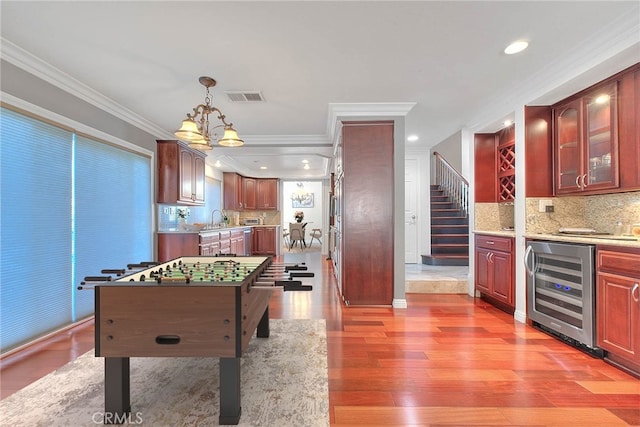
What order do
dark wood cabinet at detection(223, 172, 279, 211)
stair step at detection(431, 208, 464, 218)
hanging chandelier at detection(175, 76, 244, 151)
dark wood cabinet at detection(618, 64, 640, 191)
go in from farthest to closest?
dark wood cabinet at detection(223, 172, 279, 211), stair step at detection(431, 208, 464, 218), hanging chandelier at detection(175, 76, 244, 151), dark wood cabinet at detection(618, 64, 640, 191)

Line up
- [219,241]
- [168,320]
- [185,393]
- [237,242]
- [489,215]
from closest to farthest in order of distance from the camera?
[168,320], [185,393], [489,215], [219,241], [237,242]

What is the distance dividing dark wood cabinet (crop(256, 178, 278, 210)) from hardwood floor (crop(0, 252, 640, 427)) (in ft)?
18.8

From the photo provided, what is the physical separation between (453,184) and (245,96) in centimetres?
506

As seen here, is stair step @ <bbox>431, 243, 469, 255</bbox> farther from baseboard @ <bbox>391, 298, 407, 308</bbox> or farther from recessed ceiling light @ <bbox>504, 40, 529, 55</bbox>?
recessed ceiling light @ <bbox>504, 40, 529, 55</bbox>

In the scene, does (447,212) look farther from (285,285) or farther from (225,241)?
(285,285)

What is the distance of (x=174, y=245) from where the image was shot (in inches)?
171

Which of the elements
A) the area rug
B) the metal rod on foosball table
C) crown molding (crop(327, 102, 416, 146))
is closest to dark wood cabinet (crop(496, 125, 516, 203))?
crown molding (crop(327, 102, 416, 146))

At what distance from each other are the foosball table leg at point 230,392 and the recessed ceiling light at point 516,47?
9.84 ft

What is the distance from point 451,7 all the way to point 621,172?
6.43 feet

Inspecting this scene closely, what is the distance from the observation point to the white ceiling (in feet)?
6.13

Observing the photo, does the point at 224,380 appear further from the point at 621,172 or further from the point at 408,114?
the point at 408,114

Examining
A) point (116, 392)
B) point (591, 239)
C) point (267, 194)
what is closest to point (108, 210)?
point (116, 392)

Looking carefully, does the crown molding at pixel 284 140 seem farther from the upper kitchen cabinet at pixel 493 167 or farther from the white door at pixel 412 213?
the upper kitchen cabinet at pixel 493 167

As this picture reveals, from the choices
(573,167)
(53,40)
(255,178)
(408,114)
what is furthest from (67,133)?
(255,178)
